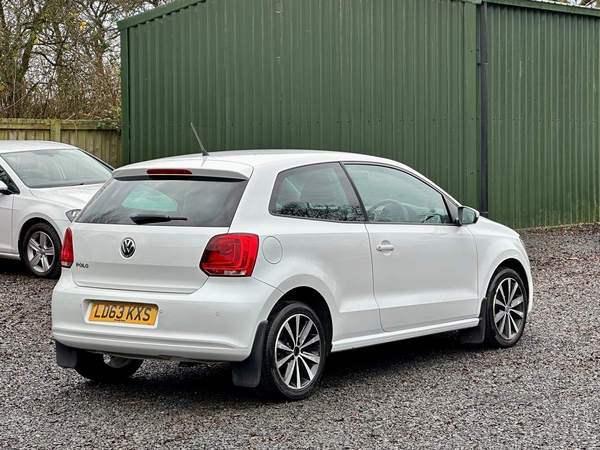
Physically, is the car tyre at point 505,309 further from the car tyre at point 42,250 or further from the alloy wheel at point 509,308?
the car tyre at point 42,250

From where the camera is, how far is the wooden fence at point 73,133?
19.1 metres

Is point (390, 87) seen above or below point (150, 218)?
above

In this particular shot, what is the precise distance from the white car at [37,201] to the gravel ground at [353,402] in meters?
3.57

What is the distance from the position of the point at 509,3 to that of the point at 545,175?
121 inches

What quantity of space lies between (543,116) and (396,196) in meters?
11.8

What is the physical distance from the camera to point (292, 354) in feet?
22.0

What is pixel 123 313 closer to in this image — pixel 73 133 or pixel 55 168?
pixel 55 168

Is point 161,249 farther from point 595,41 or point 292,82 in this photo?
point 595,41

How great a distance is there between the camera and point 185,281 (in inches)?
255

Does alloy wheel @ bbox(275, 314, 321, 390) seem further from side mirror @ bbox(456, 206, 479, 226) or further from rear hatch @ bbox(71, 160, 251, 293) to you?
side mirror @ bbox(456, 206, 479, 226)

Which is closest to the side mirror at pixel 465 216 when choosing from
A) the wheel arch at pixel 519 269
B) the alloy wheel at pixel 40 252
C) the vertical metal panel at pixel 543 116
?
the wheel arch at pixel 519 269

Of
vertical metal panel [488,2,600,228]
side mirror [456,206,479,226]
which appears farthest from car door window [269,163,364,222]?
vertical metal panel [488,2,600,228]

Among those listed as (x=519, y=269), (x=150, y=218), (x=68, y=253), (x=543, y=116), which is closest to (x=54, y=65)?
(x=543, y=116)

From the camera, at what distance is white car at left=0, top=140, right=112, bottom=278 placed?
511 inches
